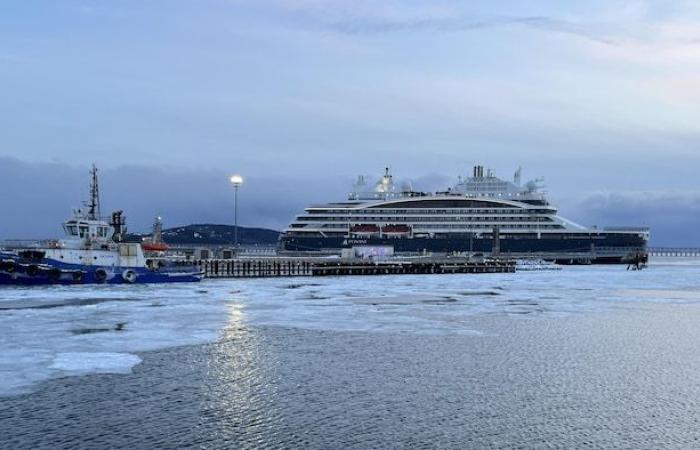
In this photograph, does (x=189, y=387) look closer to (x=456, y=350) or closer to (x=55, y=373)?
(x=55, y=373)

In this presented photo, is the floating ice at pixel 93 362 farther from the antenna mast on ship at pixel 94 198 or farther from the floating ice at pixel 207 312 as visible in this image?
the antenna mast on ship at pixel 94 198

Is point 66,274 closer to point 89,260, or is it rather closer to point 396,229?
point 89,260

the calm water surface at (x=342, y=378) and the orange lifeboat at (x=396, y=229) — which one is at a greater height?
the orange lifeboat at (x=396, y=229)

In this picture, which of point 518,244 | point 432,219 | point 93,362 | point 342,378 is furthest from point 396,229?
point 342,378

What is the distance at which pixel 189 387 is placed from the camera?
15.2 metres

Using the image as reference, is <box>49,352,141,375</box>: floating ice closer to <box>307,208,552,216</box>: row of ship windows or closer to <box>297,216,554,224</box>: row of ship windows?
<box>297,216,554,224</box>: row of ship windows

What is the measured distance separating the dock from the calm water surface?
33.8 meters

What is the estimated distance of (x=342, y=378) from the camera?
53.6ft

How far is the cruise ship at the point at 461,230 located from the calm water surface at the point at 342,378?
279ft

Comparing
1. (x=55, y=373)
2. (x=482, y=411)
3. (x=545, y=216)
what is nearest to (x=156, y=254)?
(x=55, y=373)

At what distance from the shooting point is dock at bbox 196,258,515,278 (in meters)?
65.9

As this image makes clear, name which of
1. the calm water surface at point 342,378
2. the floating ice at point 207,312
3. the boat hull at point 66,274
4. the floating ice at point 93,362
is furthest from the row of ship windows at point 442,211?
the floating ice at point 93,362

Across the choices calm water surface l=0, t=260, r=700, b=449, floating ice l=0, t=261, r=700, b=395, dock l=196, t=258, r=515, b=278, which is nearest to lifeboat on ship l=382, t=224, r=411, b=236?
dock l=196, t=258, r=515, b=278

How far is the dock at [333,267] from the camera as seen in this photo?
216 ft
